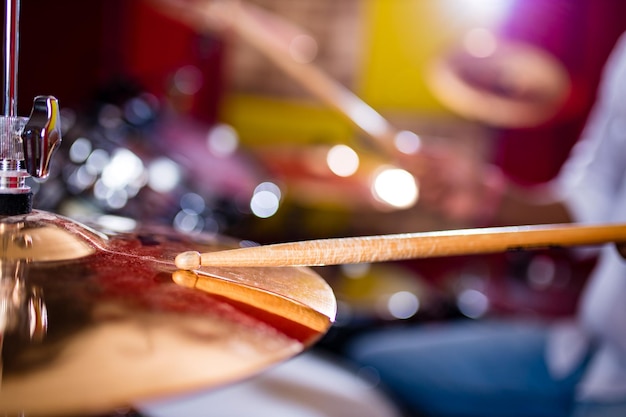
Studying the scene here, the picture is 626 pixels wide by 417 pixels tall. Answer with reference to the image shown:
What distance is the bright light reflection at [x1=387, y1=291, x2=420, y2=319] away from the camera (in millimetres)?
1784

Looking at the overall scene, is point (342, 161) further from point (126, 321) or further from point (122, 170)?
point (126, 321)

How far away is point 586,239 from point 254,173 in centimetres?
116

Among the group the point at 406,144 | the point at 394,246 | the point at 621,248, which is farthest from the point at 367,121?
the point at 394,246

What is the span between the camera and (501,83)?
1646mm

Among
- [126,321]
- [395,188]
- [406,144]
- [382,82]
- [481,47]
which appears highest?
[382,82]

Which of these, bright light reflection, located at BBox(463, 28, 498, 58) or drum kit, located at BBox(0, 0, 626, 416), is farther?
bright light reflection, located at BBox(463, 28, 498, 58)

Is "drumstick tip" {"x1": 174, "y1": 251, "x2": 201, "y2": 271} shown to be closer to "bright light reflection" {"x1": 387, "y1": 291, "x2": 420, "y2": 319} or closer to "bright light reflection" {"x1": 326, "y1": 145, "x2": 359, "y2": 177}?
"bright light reflection" {"x1": 326, "y1": 145, "x2": 359, "y2": 177}

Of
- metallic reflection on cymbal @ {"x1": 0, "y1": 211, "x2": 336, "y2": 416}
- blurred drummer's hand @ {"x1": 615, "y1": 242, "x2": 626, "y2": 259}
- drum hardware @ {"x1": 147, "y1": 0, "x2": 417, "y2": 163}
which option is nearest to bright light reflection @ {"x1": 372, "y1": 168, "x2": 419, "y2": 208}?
drum hardware @ {"x1": 147, "y1": 0, "x2": 417, "y2": 163}

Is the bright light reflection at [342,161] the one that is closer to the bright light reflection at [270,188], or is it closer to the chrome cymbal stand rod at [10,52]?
the bright light reflection at [270,188]

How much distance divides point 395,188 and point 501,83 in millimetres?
484

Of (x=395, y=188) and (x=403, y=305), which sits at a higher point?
(x=395, y=188)

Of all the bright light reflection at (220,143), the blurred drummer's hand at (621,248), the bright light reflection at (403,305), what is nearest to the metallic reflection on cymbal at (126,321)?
the blurred drummer's hand at (621,248)

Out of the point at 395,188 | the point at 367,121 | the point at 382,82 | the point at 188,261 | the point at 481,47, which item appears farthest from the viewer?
the point at 382,82

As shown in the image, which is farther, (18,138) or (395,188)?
(395,188)
